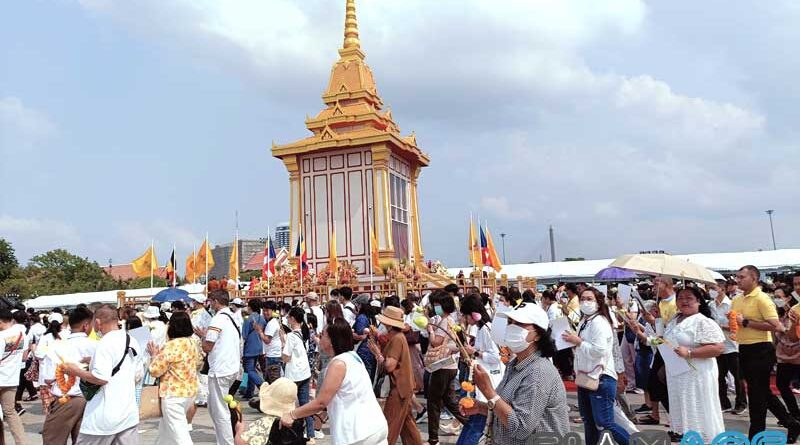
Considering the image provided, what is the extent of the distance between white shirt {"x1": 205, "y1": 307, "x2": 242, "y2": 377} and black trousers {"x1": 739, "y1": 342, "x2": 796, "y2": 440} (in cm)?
567

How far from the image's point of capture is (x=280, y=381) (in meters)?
4.58

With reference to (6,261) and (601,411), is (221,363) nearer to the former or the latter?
(601,411)

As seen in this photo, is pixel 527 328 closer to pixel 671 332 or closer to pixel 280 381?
pixel 280 381

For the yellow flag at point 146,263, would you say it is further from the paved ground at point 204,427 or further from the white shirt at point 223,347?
the white shirt at point 223,347

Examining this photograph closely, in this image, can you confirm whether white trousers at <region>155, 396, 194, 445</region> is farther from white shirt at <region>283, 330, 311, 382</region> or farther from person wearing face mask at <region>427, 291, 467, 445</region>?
person wearing face mask at <region>427, 291, 467, 445</region>

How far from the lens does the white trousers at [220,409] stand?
7.13 meters

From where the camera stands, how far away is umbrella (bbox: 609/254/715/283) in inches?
289

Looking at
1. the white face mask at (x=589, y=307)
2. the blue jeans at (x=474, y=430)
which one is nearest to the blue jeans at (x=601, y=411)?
the white face mask at (x=589, y=307)

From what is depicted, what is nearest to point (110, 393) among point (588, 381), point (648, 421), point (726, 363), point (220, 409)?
point (220, 409)

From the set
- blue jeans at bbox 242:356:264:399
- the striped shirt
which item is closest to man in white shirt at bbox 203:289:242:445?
blue jeans at bbox 242:356:264:399

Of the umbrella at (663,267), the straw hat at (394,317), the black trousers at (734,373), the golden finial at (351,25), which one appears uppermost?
the golden finial at (351,25)

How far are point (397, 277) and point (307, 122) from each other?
1062 centimetres

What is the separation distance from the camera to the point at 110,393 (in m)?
5.57

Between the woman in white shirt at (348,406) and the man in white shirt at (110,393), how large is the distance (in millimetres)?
1972
